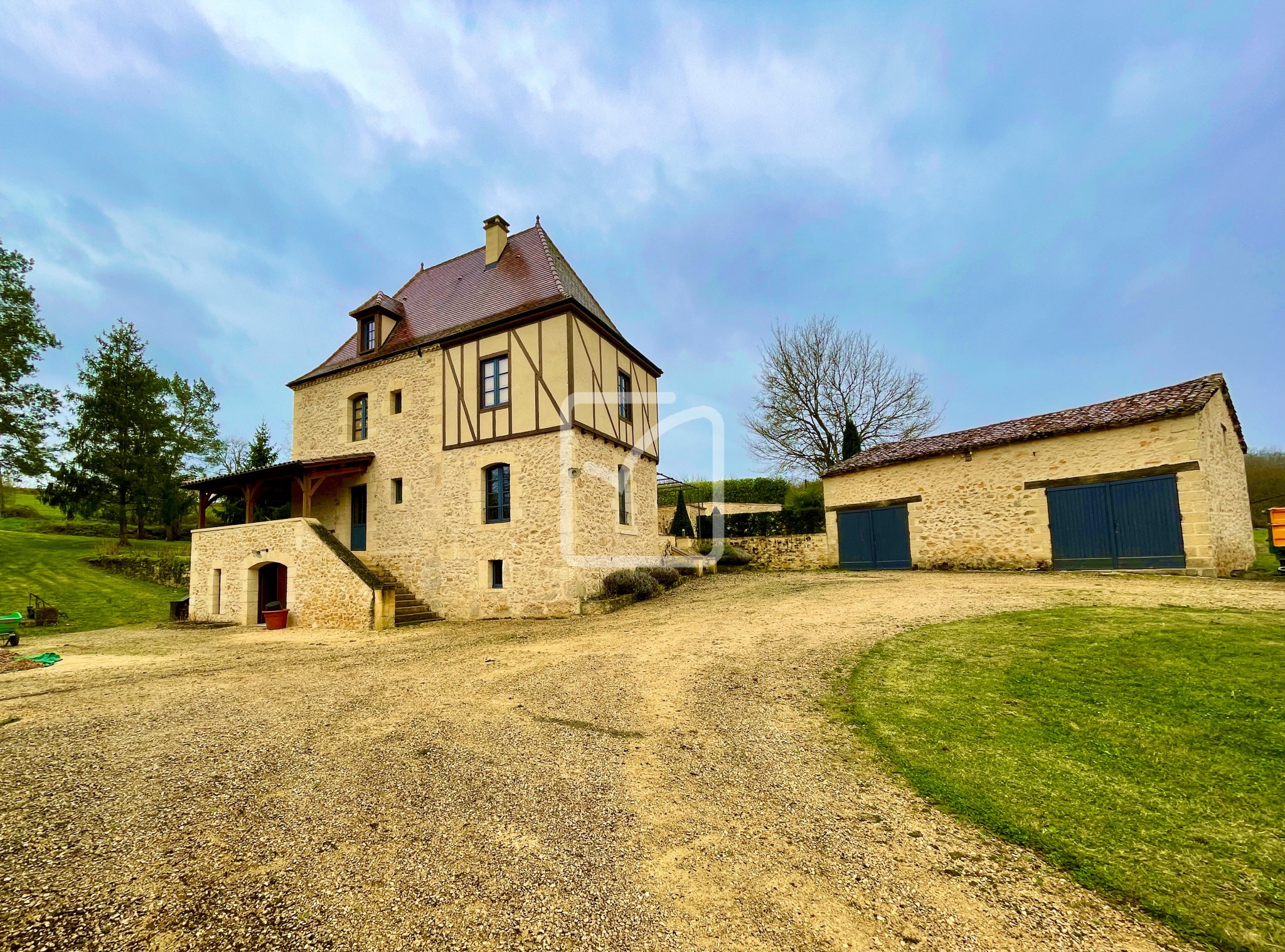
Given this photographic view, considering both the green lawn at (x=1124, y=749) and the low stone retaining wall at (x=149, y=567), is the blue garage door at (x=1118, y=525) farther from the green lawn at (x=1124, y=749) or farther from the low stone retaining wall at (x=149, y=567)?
the low stone retaining wall at (x=149, y=567)

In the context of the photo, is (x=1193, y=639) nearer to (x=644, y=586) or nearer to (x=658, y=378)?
(x=644, y=586)

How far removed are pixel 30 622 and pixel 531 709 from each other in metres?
14.9

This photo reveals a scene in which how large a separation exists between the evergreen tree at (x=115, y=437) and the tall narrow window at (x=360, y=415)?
45.3 ft

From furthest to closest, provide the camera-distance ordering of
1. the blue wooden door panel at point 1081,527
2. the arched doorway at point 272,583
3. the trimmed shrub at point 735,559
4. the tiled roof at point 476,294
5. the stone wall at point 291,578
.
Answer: the trimmed shrub at point 735,559, the arched doorway at point 272,583, the tiled roof at point 476,294, the blue wooden door panel at point 1081,527, the stone wall at point 291,578

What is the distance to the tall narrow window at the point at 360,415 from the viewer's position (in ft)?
44.4

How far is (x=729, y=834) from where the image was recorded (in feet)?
8.52

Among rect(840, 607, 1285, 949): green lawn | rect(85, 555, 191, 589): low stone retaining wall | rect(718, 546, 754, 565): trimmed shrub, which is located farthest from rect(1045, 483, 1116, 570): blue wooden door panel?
rect(85, 555, 191, 589): low stone retaining wall

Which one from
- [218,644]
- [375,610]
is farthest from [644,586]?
[218,644]

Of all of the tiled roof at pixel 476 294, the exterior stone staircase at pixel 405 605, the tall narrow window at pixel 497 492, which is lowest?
the exterior stone staircase at pixel 405 605

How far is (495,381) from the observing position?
11.6 meters

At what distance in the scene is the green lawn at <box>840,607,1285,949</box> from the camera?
7.06 ft

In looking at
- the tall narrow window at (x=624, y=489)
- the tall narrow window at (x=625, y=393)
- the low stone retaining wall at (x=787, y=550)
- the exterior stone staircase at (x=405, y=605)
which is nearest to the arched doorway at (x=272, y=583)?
the exterior stone staircase at (x=405, y=605)

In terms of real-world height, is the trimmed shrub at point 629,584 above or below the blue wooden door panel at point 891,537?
below

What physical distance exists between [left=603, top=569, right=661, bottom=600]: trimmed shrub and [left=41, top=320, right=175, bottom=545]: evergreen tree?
21.1 m
